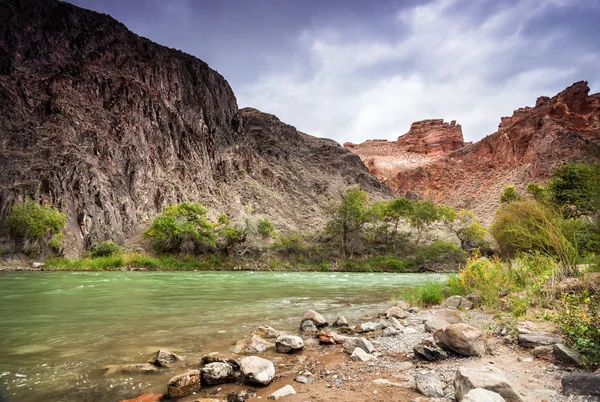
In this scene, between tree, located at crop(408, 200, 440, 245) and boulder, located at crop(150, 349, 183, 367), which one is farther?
tree, located at crop(408, 200, 440, 245)

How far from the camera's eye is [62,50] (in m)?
63.0

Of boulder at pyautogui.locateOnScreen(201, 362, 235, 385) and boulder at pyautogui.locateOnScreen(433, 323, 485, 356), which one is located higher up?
boulder at pyautogui.locateOnScreen(433, 323, 485, 356)

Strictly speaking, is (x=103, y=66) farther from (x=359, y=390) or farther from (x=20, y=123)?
(x=359, y=390)

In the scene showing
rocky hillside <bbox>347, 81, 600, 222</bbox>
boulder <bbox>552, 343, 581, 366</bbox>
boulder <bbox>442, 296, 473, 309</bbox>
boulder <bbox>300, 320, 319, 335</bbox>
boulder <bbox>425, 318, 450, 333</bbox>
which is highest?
rocky hillside <bbox>347, 81, 600, 222</bbox>

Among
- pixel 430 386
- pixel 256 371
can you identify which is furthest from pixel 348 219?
pixel 430 386

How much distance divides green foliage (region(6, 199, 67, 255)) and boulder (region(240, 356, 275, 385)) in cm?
4088

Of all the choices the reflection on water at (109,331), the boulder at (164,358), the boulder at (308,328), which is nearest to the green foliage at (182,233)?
the reflection on water at (109,331)

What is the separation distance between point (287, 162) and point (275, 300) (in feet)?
270

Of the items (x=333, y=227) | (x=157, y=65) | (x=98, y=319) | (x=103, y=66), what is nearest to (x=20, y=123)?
(x=103, y=66)

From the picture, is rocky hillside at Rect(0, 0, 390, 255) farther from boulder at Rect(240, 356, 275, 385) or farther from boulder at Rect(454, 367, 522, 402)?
boulder at Rect(454, 367, 522, 402)

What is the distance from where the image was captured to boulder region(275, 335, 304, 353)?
20.9 feet

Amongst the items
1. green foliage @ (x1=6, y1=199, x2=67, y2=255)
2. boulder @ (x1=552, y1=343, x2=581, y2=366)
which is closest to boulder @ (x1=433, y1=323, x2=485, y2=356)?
boulder @ (x1=552, y1=343, x2=581, y2=366)

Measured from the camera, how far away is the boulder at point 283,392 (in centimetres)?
419

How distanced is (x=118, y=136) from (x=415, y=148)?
143 m
